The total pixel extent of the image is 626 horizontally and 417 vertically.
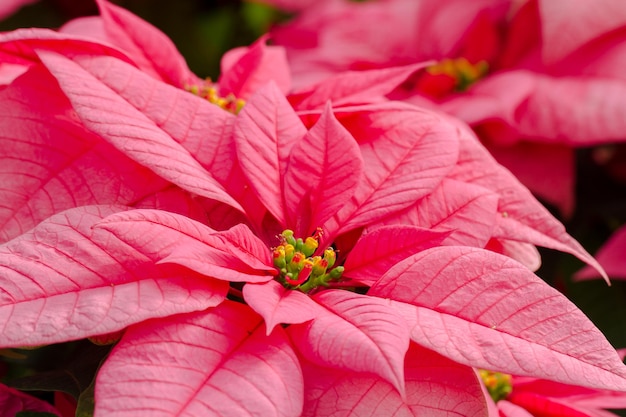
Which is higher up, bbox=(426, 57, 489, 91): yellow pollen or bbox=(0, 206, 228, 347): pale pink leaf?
bbox=(0, 206, 228, 347): pale pink leaf

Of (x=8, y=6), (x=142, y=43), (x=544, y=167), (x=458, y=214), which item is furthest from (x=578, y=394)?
(x=8, y=6)

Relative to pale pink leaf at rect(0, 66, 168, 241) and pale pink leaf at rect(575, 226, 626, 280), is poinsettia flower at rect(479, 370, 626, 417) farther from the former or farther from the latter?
pale pink leaf at rect(0, 66, 168, 241)

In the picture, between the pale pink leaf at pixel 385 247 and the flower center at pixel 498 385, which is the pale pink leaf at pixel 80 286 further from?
the flower center at pixel 498 385

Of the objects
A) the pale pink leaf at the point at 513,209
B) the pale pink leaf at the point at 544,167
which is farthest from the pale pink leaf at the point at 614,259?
the pale pink leaf at the point at 513,209

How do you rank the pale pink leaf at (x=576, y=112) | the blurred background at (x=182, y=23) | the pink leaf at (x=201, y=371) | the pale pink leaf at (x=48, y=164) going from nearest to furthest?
the pink leaf at (x=201, y=371), the pale pink leaf at (x=48, y=164), the pale pink leaf at (x=576, y=112), the blurred background at (x=182, y=23)

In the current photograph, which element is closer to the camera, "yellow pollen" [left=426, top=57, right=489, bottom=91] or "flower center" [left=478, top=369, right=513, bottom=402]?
"flower center" [left=478, top=369, right=513, bottom=402]

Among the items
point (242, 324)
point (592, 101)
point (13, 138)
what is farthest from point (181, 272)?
point (592, 101)

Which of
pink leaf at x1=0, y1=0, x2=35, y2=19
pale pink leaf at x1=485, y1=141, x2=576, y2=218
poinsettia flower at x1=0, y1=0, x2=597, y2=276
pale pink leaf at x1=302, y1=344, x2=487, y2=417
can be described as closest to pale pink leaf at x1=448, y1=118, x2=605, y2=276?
poinsettia flower at x1=0, y1=0, x2=597, y2=276
